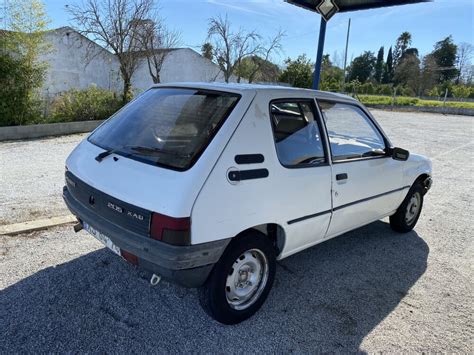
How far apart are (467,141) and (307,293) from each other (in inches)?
537

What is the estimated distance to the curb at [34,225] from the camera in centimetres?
359

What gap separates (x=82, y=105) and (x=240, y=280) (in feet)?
33.1

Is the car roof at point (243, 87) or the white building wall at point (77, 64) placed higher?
the white building wall at point (77, 64)

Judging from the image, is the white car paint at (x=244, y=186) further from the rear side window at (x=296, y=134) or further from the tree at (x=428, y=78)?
the tree at (x=428, y=78)

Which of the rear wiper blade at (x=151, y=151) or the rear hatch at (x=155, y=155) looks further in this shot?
the rear wiper blade at (x=151, y=151)

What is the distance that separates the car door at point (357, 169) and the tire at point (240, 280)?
829 mm

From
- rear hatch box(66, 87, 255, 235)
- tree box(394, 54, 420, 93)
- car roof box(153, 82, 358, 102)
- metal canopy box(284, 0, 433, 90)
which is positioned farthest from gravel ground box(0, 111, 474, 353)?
tree box(394, 54, 420, 93)

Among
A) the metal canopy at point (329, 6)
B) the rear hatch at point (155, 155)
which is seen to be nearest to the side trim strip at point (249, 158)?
the rear hatch at point (155, 155)

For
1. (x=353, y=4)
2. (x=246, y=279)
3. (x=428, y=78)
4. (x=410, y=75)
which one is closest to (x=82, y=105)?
(x=353, y=4)

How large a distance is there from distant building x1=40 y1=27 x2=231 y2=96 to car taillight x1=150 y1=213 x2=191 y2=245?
14.1 meters

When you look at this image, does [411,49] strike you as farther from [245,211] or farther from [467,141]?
[245,211]

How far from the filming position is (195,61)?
23.0 m

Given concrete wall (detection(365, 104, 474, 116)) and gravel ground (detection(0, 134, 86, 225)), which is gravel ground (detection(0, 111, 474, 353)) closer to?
gravel ground (detection(0, 134, 86, 225))

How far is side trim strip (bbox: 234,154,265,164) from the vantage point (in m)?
2.23
